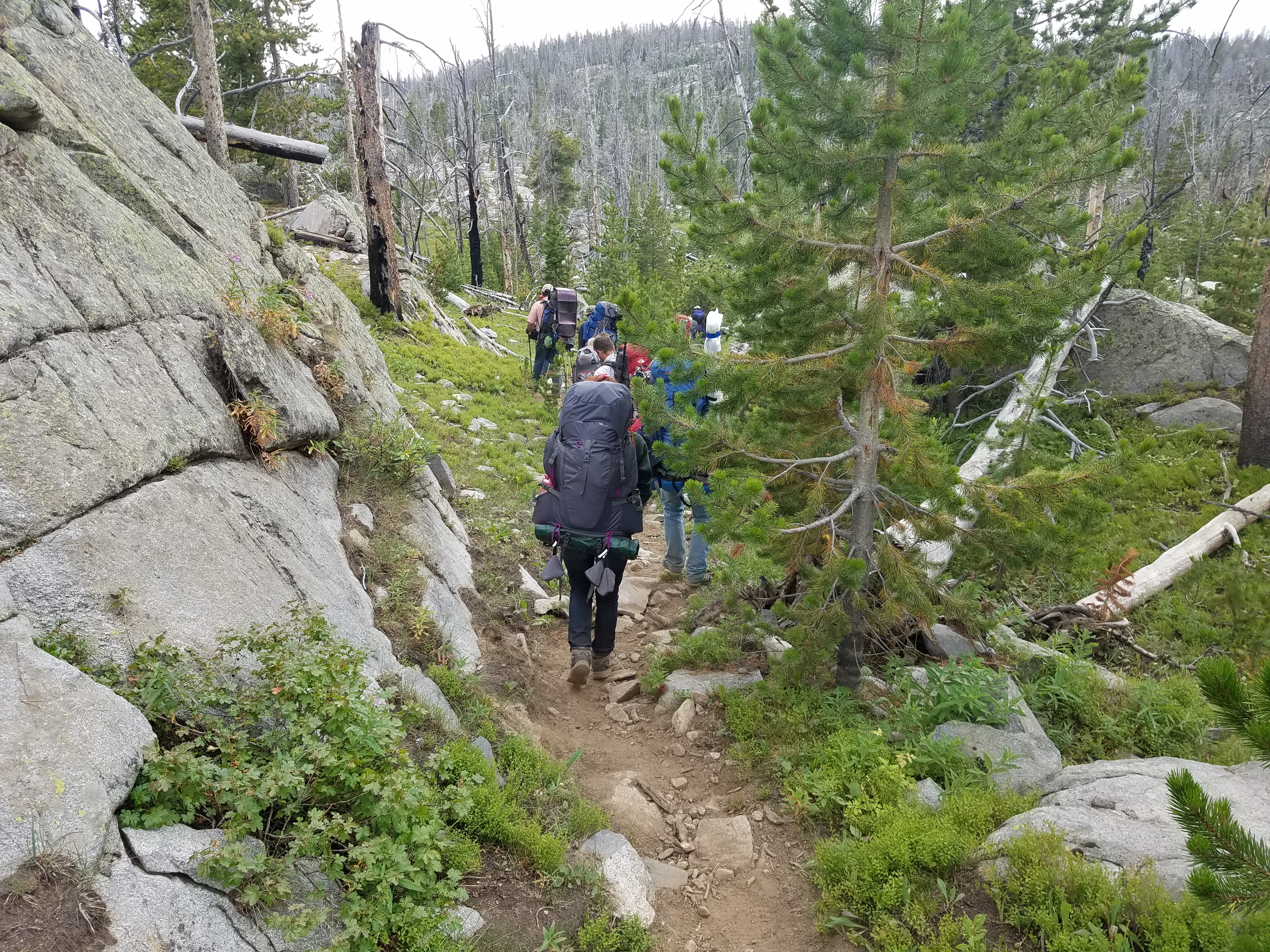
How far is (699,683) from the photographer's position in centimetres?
602

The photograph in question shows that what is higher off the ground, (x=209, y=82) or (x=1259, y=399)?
(x=209, y=82)

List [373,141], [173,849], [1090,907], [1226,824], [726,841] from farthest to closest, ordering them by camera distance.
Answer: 1. [373,141]
2. [726,841]
3. [1090,907]
4. [173,849]
5. [1226,824]

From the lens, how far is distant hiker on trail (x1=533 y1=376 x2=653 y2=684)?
554 cm

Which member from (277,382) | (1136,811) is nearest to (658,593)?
(277,382)

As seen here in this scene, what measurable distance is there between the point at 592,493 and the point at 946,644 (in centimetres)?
347

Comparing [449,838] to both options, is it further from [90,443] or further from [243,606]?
[90,443]

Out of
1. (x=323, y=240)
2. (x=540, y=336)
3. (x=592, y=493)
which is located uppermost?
(x=323, y=240)

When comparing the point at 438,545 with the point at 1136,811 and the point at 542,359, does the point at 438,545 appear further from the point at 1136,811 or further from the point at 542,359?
the point at 542,359

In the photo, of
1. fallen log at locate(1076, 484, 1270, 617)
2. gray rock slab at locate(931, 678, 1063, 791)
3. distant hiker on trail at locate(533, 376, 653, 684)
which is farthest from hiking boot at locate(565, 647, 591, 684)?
fallen log at locate(1076, 484, 1270, 617)

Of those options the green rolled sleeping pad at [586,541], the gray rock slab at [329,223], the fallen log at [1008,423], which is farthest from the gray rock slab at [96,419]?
the gray rock slab at [329,223]

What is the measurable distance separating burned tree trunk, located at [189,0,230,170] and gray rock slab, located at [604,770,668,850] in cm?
1063

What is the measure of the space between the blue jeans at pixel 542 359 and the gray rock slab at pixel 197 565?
32.5 ft

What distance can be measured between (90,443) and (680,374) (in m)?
3.57

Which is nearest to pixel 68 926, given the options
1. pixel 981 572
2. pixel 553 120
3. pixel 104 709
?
pixel 104 709
